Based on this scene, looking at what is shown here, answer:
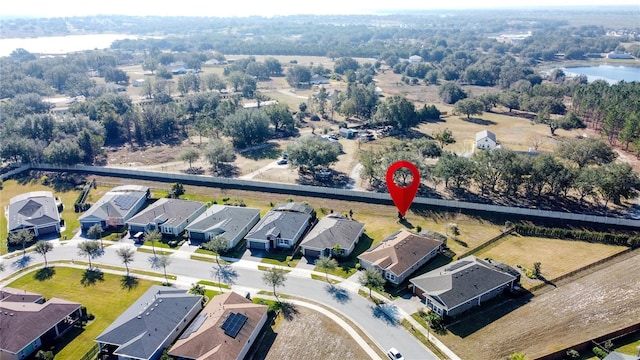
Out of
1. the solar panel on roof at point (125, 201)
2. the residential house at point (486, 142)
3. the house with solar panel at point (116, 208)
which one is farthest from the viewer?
the residential house at point (486, 142)

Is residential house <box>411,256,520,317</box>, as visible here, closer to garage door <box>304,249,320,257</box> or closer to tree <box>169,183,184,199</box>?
garage door <box>304,249,320,257</box>

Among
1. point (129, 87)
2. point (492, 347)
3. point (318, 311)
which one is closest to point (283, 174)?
point (318, 311)

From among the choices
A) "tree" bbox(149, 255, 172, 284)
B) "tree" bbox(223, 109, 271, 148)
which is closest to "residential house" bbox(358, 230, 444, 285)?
"tree" bbox(149, 255, 172, 284)

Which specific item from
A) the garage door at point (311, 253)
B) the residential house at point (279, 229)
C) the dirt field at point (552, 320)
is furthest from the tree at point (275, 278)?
the dirt field at point (552, 320)

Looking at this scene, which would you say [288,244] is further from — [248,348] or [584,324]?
[584,324]

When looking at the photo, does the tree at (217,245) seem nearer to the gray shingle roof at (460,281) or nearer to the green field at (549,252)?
the gray shingle roof at (460,281)

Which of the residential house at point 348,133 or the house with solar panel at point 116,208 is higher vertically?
the residential house at point 348,133
